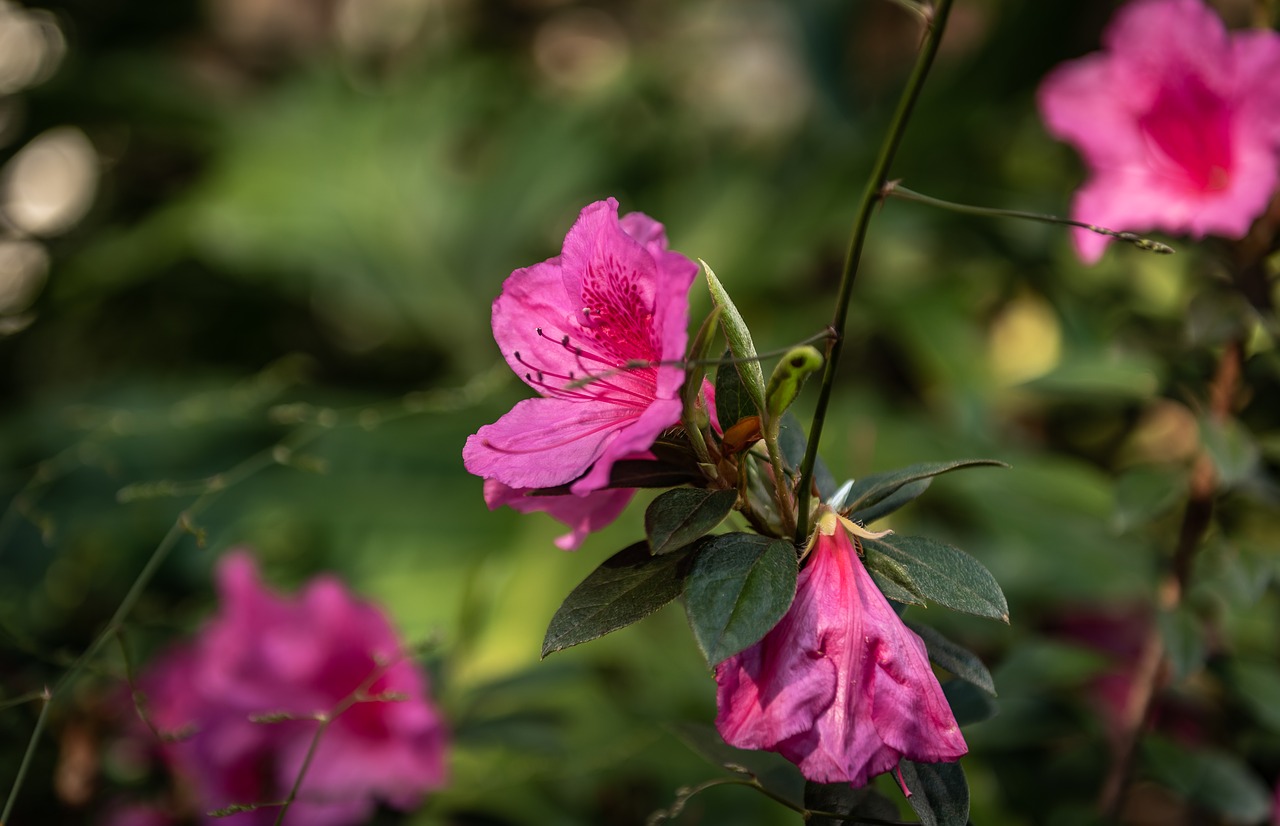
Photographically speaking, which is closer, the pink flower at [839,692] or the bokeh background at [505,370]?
the pink flower at [839,692]

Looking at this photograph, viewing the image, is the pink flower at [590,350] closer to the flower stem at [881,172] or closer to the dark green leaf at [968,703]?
the flower stem at [881,172]

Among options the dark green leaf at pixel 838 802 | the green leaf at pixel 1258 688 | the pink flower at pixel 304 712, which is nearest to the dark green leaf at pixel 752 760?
the dark green leaf at pixel 838 802

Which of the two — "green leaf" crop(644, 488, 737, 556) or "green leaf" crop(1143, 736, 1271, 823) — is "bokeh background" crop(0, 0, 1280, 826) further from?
"green leaf" crop(644, 488, 737, 556)

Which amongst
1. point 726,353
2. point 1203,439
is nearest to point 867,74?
point 1203,439

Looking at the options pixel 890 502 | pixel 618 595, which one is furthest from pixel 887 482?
pixel 618 595

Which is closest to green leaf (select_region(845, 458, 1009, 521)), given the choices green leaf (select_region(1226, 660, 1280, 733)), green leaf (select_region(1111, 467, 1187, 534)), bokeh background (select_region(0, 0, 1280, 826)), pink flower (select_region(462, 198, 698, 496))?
pink flower (select_region(462, 198, 698, 496))

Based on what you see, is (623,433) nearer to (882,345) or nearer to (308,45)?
(882,345)
